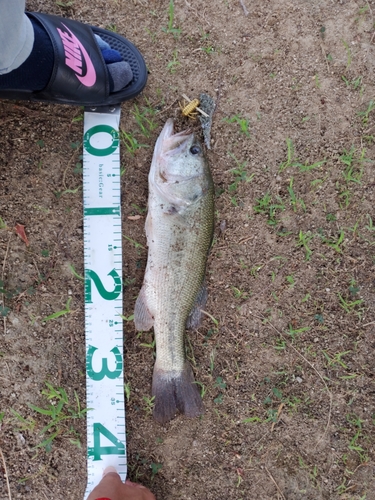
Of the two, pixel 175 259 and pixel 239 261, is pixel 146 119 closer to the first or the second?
pixel 175 259

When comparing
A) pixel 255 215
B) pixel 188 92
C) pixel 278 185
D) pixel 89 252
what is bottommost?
pixel 89 252

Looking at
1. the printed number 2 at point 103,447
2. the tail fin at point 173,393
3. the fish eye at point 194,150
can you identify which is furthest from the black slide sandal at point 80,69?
the printed number 2 at point 103,447

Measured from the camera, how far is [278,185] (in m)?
3.13

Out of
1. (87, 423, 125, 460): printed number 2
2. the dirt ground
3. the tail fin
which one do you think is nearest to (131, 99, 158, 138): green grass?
the dirt ground

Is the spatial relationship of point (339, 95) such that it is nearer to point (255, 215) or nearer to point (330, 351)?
point (255, 215)

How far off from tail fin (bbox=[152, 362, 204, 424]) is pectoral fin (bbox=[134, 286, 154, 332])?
1.02ft

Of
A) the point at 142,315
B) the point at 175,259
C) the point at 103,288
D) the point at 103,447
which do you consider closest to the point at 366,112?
the point at 175,259

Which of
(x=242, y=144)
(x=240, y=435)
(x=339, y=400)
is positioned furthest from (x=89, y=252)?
(x=339, y=400)

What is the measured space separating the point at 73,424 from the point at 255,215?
6.77 ft

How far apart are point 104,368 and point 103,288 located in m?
0.59

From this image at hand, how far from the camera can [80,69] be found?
257 cm

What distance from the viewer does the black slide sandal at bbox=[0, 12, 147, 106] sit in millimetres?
2504

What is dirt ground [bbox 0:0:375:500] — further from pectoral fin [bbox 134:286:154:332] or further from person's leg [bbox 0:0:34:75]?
person's leg [bbox 0:0:34:75]

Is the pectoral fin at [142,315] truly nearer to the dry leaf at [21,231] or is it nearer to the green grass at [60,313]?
the green grass at [60,313]
